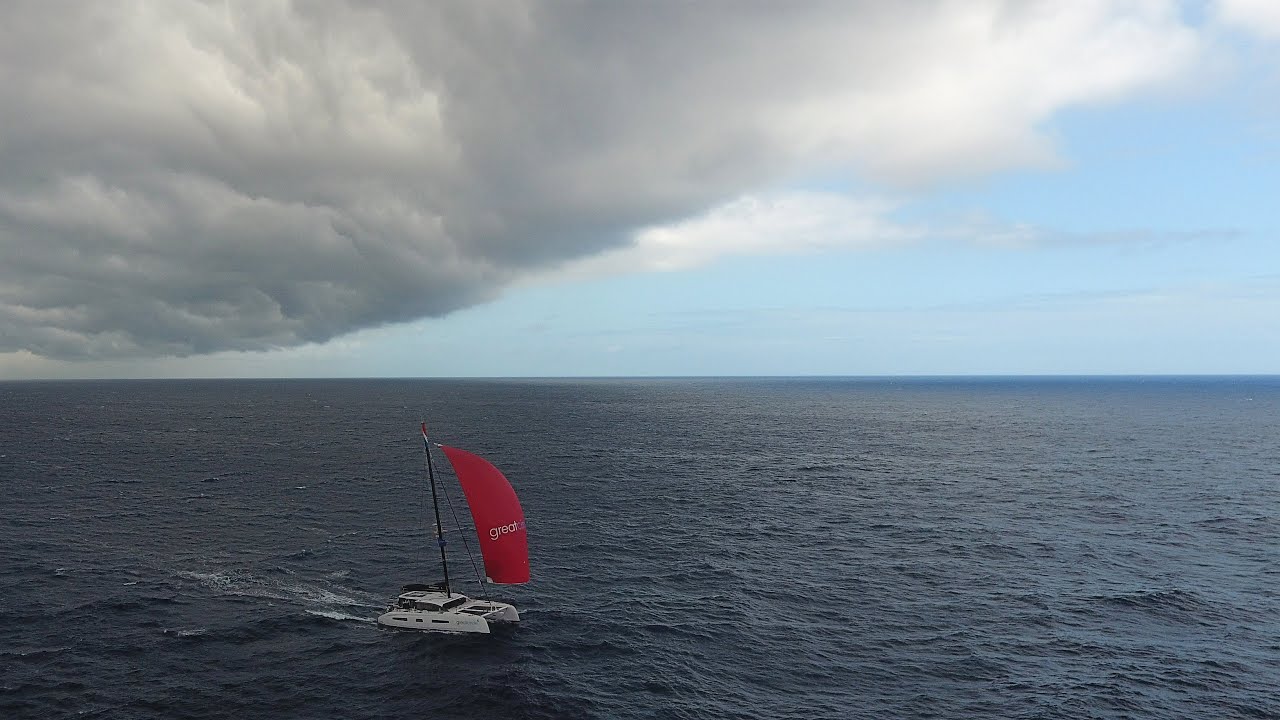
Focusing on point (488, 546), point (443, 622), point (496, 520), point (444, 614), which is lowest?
point (443, 622)

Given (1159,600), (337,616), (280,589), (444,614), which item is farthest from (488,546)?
(1159,600)

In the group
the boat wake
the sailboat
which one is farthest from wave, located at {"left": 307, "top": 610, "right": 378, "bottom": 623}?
the sailboat

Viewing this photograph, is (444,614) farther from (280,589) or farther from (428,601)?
(280,589)

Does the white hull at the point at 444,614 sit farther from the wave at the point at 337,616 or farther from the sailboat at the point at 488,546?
the wave at the point at 337,616

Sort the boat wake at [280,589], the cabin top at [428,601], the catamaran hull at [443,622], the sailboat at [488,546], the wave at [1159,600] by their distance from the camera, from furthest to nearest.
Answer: the boat wake at [280,589] → the wave at [1159,600] → the sailboat at [488,546] → the cabin top at [428,601] → the catamaran hull at [443,622]

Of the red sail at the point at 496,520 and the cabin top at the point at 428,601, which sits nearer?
the cabin top at the point at 428,601

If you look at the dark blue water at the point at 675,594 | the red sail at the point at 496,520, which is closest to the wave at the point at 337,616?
the dark blue water at the point at 675,594

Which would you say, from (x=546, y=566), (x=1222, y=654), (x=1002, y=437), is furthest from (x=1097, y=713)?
(x=1002, y=437)
